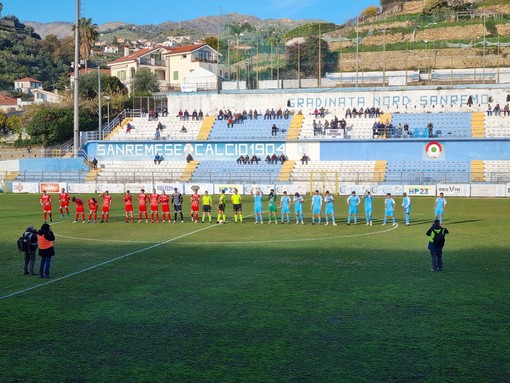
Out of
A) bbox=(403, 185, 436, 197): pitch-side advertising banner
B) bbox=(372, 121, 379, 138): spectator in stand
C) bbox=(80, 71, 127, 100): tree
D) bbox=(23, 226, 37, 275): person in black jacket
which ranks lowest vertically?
bbox=(23, 226, 37, 275): person in black jacket

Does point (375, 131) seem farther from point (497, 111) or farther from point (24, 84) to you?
point (24, 84)

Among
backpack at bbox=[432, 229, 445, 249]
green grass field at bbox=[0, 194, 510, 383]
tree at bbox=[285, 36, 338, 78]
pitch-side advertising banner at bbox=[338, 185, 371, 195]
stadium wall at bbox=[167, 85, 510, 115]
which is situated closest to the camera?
green grass field at bbox=[0, 194, 510, 383]

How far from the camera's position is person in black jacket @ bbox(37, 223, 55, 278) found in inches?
689

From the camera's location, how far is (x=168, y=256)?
21.7m

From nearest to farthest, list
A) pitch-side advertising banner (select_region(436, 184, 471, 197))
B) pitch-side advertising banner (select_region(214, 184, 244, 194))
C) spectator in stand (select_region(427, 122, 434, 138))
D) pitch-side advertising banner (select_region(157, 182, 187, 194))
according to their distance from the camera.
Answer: pitch-side advertising banner (select_region(436, 184, 471, 197)) < pitch-side advertising banner (select_region(214, 184, 244, 194)) < pitch-side advertising banner (select_region(157, 182, 187, 194)) < spectator in stand (select_region(427, 122, 434, 138))

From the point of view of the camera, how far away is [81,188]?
55.5 metres

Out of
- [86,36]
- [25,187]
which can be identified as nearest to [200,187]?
[25,187]

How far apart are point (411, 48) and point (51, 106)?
4944cm

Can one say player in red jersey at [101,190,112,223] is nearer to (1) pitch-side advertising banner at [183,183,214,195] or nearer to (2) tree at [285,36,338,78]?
(1) pitch-side advertising banner at [183,183,214,195]

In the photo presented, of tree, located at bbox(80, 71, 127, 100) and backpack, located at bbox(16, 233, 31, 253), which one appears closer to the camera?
backpack, located at bbox(16, 233, 31, 253)

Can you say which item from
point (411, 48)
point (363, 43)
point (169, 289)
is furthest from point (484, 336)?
point (363, 43)

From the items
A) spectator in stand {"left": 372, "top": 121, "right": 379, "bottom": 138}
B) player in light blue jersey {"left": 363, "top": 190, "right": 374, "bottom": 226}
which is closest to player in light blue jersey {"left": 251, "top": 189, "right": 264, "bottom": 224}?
player in light blue jersey {"left": 363, "top": 190, "right": 374, "bottom": 226}

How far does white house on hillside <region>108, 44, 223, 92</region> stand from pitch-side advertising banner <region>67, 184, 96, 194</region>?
119 ft

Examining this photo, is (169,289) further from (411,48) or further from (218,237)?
(411,48)
